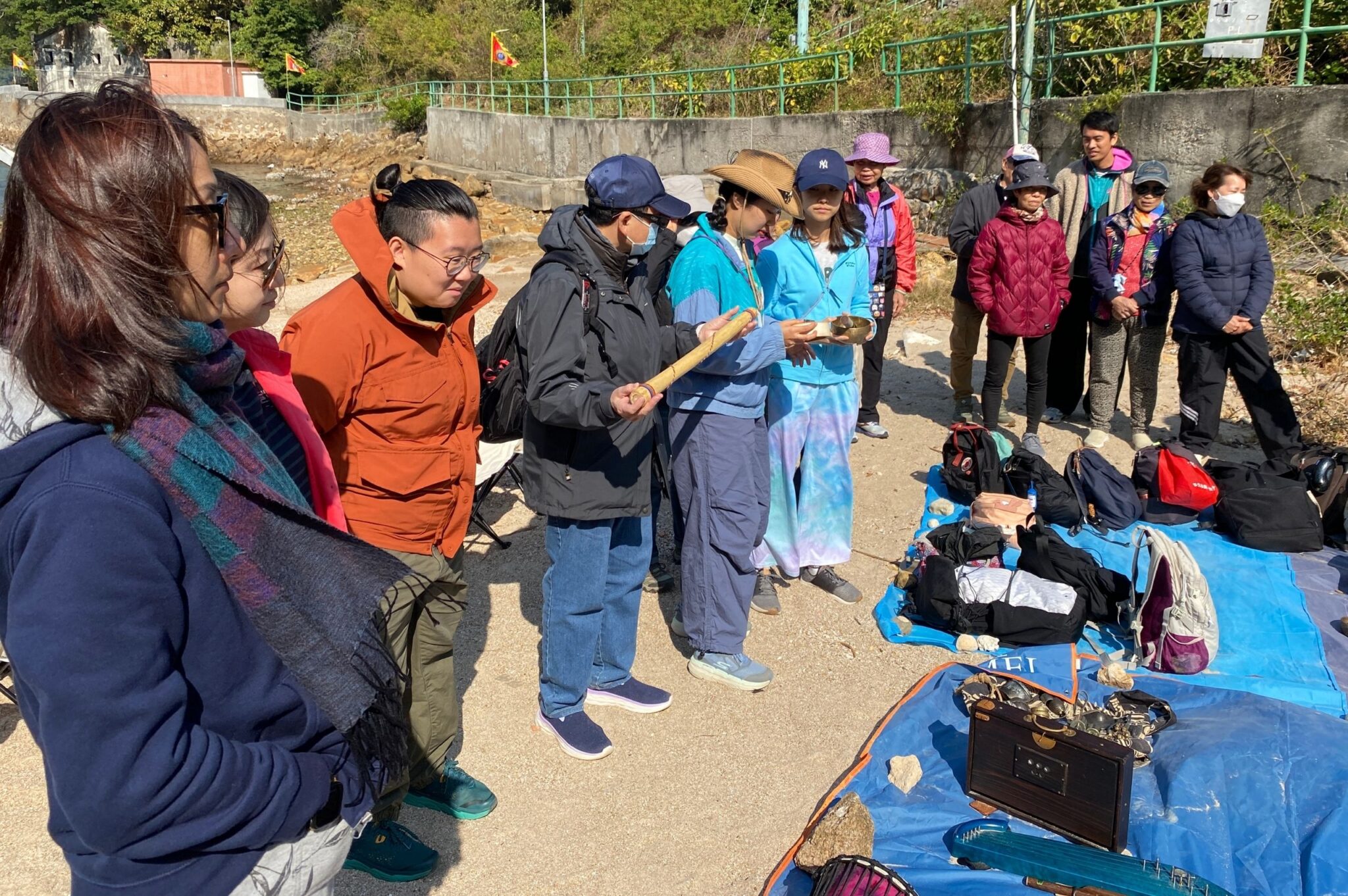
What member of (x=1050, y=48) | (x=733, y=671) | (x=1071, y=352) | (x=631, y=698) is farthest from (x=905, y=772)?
(x=1050, y=48)

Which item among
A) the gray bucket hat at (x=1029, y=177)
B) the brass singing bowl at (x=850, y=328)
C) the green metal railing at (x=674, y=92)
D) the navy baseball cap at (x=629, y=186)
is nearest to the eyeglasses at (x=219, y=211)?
the navy baseball cap at (x=629, y=186)

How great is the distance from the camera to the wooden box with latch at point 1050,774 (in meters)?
2.87

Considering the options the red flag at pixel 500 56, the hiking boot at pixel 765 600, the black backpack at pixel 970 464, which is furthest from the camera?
the red flag at pixel 500 56

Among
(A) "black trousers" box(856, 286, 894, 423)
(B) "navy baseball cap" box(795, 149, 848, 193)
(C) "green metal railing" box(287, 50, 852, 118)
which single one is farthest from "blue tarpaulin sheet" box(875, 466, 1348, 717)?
(C) "green metal railing" box(287, 50, 852, 118)

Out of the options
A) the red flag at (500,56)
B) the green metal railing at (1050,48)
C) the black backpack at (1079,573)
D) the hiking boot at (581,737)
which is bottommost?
the hiking boot at (581,737)

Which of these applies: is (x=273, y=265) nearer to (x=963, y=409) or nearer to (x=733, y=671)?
(x=733, y=671)

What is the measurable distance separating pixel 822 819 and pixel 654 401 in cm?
146

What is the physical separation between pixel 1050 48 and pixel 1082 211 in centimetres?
619

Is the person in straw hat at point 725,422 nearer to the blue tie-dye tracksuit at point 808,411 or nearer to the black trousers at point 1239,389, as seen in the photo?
the blue tie-dye tracksuit at point 808,411

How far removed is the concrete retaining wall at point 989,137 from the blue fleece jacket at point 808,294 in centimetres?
702

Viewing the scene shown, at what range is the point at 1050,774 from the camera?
2998mm

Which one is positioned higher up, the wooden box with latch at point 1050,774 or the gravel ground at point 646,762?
the wooden box with latch at point 1050,774

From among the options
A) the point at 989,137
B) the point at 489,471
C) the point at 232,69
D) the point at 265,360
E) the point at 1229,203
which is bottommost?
the point at 489,471

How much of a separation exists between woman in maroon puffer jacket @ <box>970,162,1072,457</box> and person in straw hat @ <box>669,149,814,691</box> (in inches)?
115
